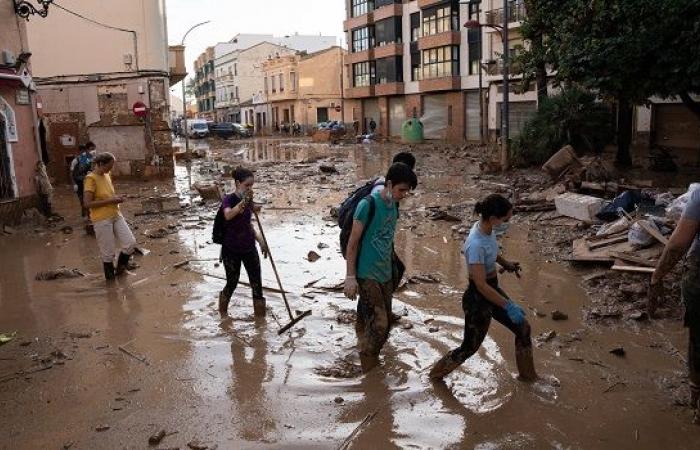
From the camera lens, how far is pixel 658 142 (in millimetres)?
25172

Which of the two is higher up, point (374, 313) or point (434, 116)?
point (434, 116)

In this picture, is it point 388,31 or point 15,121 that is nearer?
point 15,121

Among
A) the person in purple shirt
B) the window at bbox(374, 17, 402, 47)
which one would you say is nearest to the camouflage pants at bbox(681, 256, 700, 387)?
the person in purple shirt

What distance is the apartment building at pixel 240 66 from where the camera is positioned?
79750 mm

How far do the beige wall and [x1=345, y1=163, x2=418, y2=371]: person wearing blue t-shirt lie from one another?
18.6 metres

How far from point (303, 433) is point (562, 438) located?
173 cm

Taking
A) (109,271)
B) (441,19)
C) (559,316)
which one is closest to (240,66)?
(441,19)

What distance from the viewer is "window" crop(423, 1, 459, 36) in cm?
4138

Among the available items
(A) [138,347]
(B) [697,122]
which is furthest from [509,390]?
(B) [697,122]

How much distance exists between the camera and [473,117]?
40.6 m

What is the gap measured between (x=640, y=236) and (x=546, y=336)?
2593 millimetres

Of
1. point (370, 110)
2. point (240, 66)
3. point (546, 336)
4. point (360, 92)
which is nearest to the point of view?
point (546, 336)

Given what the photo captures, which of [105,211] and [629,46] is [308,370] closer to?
[105,211]

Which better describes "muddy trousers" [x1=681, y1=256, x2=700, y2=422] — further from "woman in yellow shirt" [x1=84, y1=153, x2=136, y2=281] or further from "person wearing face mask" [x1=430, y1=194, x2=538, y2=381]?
"woman in yellow shirt" [x1=84, y1=153, x2=136, y2=281]
